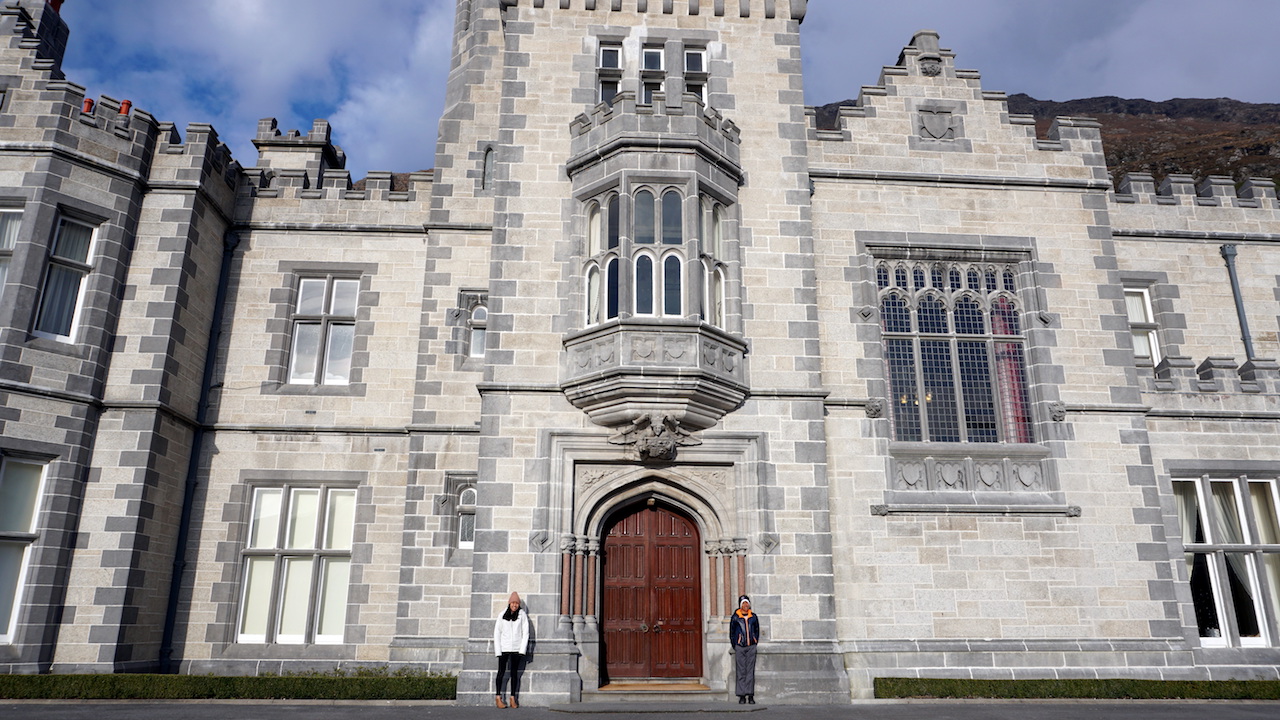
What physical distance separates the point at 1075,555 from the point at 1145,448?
2582mm

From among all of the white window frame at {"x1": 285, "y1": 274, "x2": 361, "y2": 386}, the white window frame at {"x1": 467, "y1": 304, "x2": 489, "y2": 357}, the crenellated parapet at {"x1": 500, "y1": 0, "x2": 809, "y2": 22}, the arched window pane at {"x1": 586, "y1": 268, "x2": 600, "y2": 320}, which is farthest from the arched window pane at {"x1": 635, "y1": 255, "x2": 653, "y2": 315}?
the white window frame at {"x1": 285, "y1": 274, "x2": 361, "y2": 386}

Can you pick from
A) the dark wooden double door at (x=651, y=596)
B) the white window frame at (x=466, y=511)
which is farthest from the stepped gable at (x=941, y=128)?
the white window frame at (x=466, y=511)

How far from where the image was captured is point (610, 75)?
16.2 metres

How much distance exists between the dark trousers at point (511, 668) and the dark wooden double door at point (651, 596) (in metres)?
1.64

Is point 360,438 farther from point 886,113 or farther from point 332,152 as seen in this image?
point 886,113

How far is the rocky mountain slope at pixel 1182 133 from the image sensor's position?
68438 mm

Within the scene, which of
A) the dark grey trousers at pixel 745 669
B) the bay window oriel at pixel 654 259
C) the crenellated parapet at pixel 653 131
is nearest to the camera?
the dark grey trousers at pixel 745 669

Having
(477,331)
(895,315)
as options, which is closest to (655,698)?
(477,331)

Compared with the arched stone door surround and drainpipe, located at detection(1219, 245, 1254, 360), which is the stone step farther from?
drainpipe, located at detection(1219, 245, 1254, 360)

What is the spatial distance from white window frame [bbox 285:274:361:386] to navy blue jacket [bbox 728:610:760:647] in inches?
359

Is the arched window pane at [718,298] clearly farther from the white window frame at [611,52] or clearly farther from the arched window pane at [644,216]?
the white window frame at [611,52]

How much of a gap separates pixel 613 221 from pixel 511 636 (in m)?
7.12

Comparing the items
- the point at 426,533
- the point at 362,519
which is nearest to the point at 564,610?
the point at 426,533

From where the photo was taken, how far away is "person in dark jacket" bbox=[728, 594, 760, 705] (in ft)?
39.9
